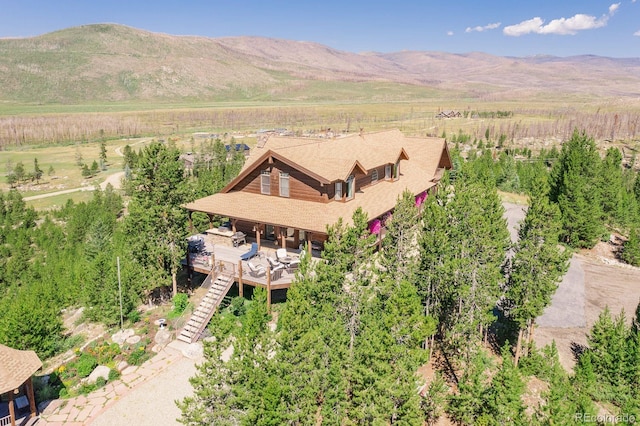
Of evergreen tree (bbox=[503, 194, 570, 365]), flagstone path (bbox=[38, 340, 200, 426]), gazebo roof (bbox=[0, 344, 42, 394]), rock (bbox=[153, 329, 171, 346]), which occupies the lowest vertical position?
flagstone path (bbox=[38, 340, 200, 426])

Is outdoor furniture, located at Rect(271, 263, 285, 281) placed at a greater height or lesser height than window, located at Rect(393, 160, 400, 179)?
lesser

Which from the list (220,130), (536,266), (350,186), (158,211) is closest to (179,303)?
(158,211)

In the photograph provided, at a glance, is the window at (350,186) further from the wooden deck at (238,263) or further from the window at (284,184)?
the wooden deck at (238,263)

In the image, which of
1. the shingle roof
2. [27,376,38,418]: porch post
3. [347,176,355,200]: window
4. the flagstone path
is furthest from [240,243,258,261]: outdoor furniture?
[27,376,38,418]: porch post

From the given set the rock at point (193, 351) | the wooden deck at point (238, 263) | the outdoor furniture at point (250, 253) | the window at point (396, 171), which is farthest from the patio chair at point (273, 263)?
the window at point (396, 171)

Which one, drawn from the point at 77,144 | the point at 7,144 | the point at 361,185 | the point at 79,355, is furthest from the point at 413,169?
the point at 7,144

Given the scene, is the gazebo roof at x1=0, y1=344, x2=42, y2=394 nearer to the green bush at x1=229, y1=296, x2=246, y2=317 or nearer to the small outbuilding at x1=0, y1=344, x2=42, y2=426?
the small outbuilding at x1=0, y1=344, x2=42, y2=426

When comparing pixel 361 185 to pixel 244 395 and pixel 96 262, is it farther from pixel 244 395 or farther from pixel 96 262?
pixel 244 395
